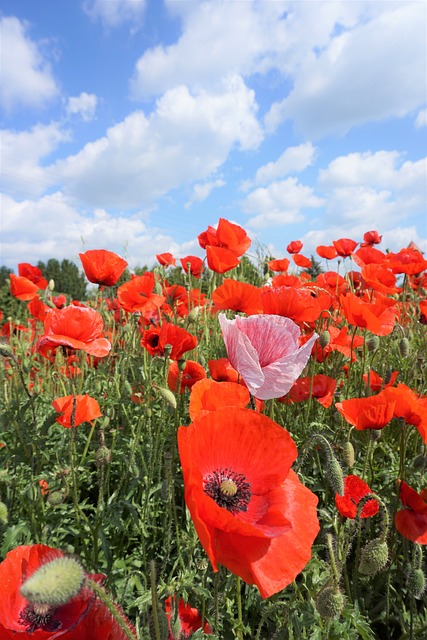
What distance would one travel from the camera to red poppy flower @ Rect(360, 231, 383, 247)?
532 centimetres

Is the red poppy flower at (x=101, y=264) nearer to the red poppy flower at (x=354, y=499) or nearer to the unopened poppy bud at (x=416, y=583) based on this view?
the red poppy flower at (x=354, y=499)

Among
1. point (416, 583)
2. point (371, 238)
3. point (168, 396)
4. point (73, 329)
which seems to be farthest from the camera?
point (371, 238)

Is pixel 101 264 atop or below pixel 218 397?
atop

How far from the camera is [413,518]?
149 cm

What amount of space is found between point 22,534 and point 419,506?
1.44m

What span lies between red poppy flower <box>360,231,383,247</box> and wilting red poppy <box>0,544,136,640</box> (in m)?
5.18

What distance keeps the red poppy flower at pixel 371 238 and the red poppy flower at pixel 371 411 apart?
4.14 m

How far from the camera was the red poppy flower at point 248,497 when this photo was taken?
687 millimetres

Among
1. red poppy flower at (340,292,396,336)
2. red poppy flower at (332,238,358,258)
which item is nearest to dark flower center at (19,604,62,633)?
red poppy flower at (340,292,396,336)

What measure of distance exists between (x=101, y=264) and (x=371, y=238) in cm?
374

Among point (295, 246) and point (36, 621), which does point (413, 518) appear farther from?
point (295, 246)

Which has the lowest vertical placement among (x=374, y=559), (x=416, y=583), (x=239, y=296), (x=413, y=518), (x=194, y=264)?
(x=416, y=583)

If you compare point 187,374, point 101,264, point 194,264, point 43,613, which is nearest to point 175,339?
point 187,374

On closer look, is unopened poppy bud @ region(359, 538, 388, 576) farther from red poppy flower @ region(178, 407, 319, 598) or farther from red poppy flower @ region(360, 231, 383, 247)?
red poppy flower @ region(360, 231, 383, 247)
